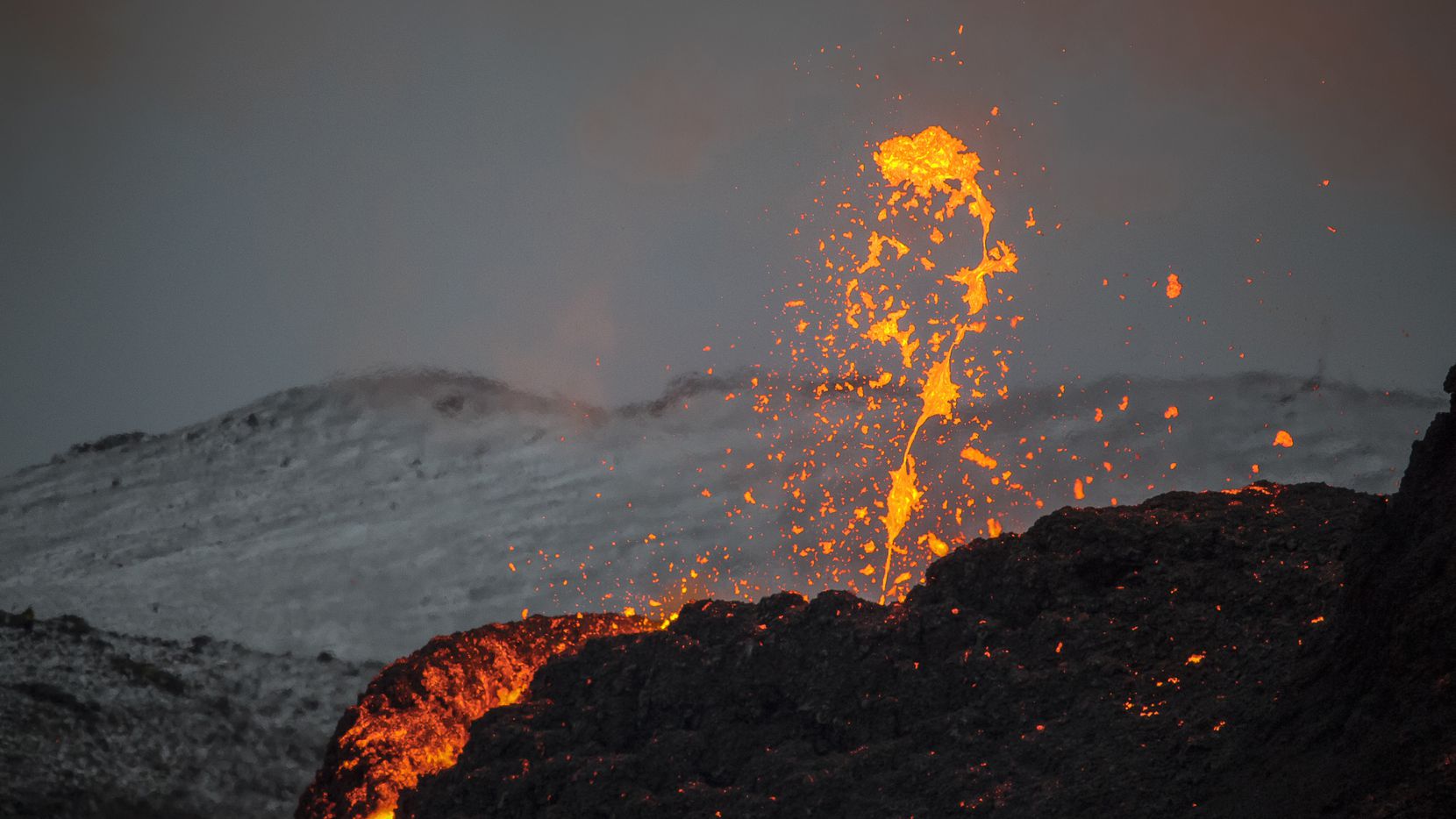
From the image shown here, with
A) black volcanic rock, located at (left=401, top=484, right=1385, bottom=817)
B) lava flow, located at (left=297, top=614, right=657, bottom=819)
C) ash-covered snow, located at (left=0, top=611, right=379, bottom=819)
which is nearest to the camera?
black volcanic rock, located at (left=401, top=484, right=1385, bottom=817)

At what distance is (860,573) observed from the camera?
12.3 metres

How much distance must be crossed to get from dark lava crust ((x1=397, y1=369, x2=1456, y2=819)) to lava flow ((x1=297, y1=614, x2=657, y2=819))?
2.20ft

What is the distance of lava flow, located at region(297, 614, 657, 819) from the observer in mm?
6559

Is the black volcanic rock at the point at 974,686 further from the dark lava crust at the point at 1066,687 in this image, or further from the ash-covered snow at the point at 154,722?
the ash-covered snow at the point at 154,722

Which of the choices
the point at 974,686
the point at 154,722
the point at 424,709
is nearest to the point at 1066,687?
the point at 974,686

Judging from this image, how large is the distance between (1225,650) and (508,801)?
2.71 m

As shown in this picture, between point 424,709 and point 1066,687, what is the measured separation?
131 inches

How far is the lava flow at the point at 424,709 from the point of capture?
6559 millimetres

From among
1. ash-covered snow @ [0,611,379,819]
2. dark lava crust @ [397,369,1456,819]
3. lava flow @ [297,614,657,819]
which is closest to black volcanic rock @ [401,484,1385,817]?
dark lava crust @ [397,369,1456,819]

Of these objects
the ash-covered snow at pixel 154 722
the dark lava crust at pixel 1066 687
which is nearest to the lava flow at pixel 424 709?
the dark lava crust at pixel 1066 687

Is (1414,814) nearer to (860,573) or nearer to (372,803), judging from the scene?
(372,803)

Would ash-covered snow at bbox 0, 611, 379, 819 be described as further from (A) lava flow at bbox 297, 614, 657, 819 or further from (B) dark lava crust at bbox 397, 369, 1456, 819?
(B) dark lava crust at bbox 397, 369, 1456, 819

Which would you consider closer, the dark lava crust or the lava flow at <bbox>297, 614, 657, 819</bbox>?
the dark lava crust

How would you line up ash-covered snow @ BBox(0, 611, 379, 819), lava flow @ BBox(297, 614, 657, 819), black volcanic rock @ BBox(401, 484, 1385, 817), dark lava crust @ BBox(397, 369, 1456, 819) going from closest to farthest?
dark lava crust @ BBox(397, 369, 1456, 819) < black volcanic rock @ BBox(401, 484, 1385, 817) < lava flow @ BBox(297, 614, 657, 819) < ash-covered snow @ BBox(0, 611, 379, 819)
